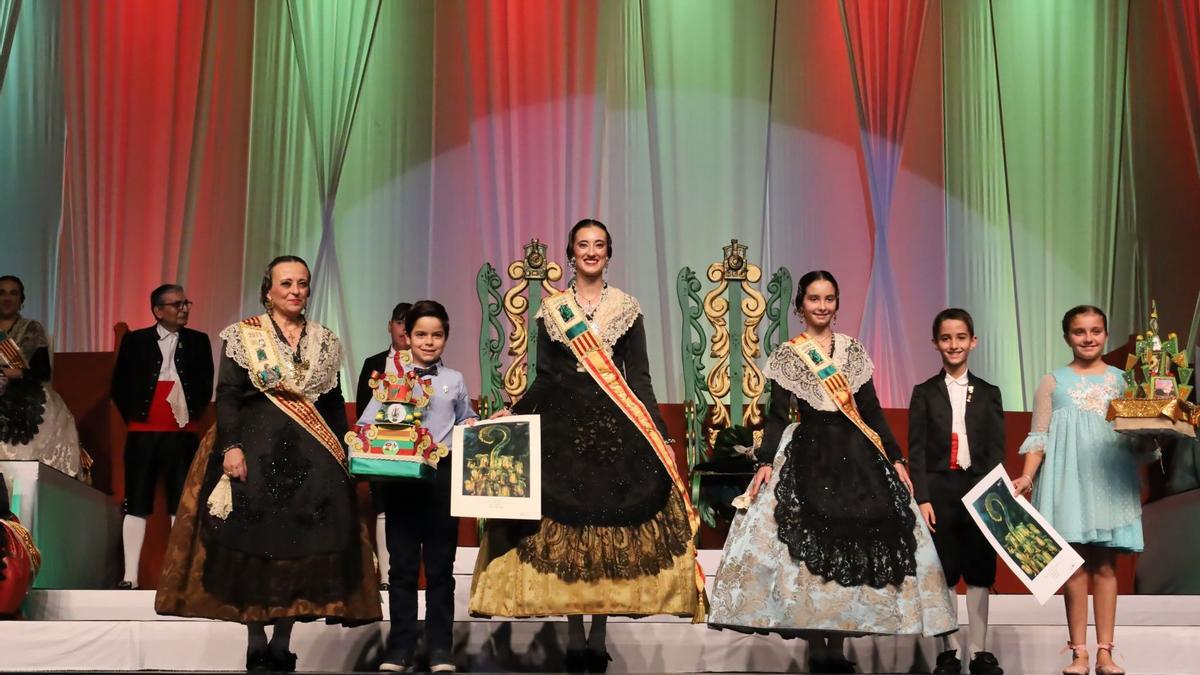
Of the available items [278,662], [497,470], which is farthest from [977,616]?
[278,662]

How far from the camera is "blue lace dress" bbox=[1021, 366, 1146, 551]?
505cm

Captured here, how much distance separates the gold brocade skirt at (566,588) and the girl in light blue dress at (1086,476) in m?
1.23

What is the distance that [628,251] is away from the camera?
938 centimetres

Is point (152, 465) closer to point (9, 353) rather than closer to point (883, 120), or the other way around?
point (9, 353)

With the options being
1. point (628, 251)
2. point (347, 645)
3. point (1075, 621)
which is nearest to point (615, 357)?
point (347, 645)

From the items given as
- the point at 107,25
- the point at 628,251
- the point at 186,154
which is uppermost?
the point at 107,25

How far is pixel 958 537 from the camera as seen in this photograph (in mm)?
5242

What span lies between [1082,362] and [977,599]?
3.01ft

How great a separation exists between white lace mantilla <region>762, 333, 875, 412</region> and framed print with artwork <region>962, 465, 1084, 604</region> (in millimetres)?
542

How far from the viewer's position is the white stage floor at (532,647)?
512 cm

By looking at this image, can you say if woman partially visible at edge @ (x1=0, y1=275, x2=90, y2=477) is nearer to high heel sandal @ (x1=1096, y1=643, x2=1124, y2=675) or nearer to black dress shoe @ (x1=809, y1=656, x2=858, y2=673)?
black dress shoe @ (x1=809, y1=656, x2=858, y2=673)

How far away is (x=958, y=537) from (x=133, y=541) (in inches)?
142

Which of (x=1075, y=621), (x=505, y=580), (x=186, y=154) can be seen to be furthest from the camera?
(x=186, y=154)

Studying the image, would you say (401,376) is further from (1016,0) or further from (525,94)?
(1016,0)
